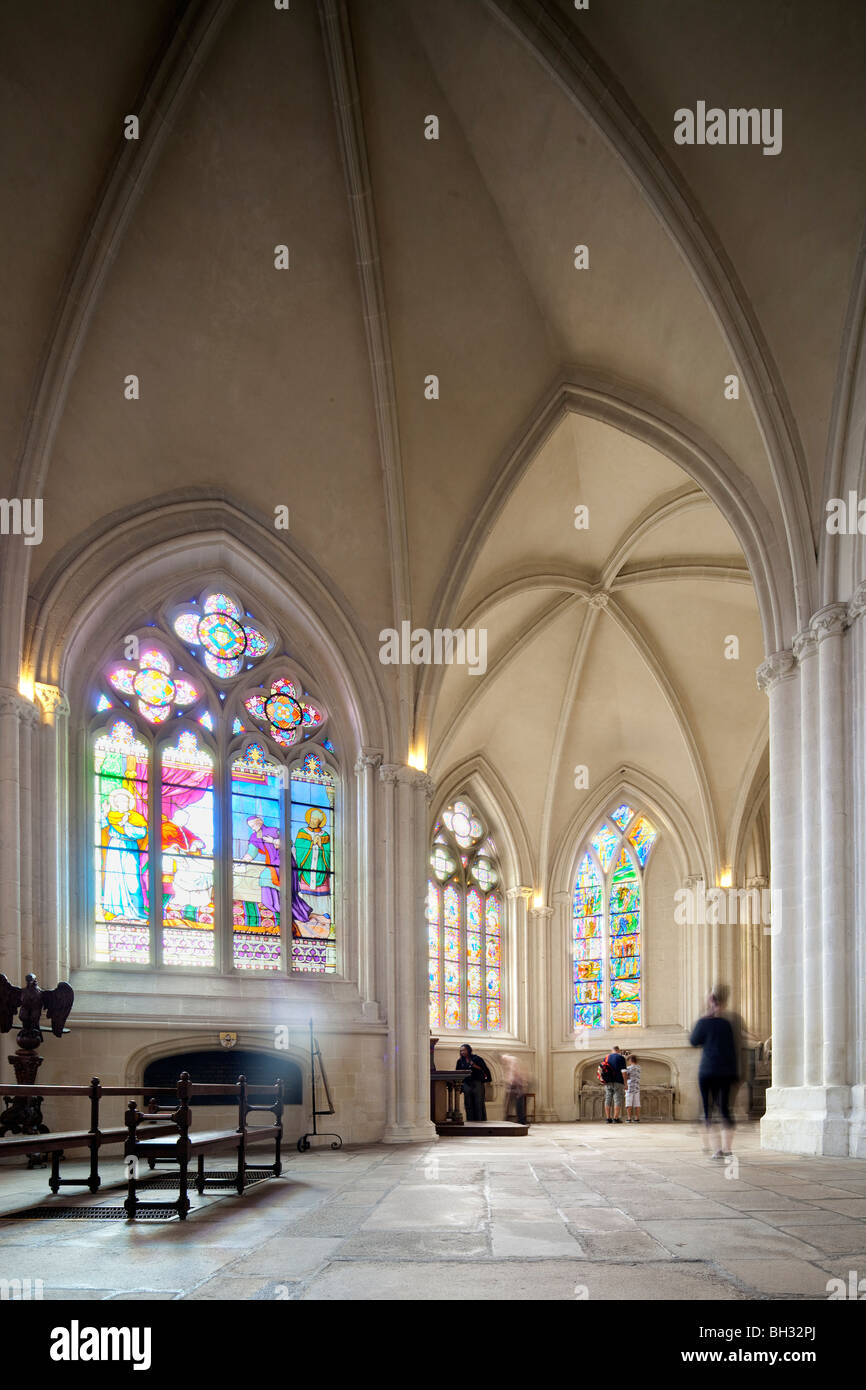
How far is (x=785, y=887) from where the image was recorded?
13445mm

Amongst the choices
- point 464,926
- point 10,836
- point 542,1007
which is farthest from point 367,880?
point 542,1007

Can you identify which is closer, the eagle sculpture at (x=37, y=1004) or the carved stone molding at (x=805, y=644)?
the eagle sculpture at (x=37, y=1004)

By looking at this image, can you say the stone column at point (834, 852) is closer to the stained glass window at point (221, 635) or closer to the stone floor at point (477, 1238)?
the stone floor at point (477, 1238)

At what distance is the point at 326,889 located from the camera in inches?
681

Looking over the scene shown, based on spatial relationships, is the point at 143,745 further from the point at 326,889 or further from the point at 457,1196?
the point at 457,1196

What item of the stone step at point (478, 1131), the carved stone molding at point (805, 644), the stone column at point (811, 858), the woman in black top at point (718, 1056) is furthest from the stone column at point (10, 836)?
the carved stone molding at point (805, 644)

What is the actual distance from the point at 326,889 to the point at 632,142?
34.1 feet

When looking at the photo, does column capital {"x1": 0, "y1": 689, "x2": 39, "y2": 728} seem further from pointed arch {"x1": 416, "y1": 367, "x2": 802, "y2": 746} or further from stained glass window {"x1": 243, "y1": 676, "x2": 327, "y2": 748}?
pointed arch {"x1": 416, "y1": 367, "x2": 802, "y2": 746}

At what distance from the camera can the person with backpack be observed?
2344cm

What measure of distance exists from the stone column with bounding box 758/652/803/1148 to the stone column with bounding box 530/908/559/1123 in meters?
13.0

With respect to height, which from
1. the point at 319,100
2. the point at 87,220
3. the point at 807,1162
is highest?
the point at 319,100

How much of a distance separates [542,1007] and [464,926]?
2.51 m

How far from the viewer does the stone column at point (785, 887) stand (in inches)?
507
